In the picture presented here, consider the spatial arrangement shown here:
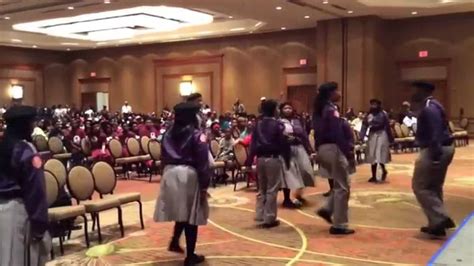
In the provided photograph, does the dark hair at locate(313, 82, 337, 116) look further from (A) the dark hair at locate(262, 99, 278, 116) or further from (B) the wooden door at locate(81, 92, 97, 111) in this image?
(B) the wooden door at locate(81, 92, 97, 111)

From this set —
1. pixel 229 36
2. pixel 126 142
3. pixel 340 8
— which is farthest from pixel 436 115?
pixel 229 36

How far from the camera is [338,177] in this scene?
6.23 metres

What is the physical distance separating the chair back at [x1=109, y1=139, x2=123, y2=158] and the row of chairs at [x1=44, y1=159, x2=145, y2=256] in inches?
165

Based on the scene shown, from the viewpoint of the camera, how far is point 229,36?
24.7 m

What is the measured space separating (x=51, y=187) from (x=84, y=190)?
0.64 metres

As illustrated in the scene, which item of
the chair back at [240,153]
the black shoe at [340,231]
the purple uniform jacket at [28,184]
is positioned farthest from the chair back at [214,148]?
the purple uniform jacket at [28,184]

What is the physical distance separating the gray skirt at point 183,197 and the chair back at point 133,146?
6777 mm

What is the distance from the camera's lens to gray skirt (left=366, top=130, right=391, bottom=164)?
10211 mm

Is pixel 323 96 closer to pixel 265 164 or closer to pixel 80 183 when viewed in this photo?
pixel 265 164

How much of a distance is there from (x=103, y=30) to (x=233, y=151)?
16.6m

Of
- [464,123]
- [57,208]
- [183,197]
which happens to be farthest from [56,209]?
[464,123]

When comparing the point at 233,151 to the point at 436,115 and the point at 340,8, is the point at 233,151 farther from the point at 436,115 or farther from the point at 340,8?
the point at 340,8

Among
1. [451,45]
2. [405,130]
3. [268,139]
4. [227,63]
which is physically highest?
[451,45]

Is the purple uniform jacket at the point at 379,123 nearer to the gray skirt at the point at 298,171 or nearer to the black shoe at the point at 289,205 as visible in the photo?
the gray skirt at the point at 298,171
